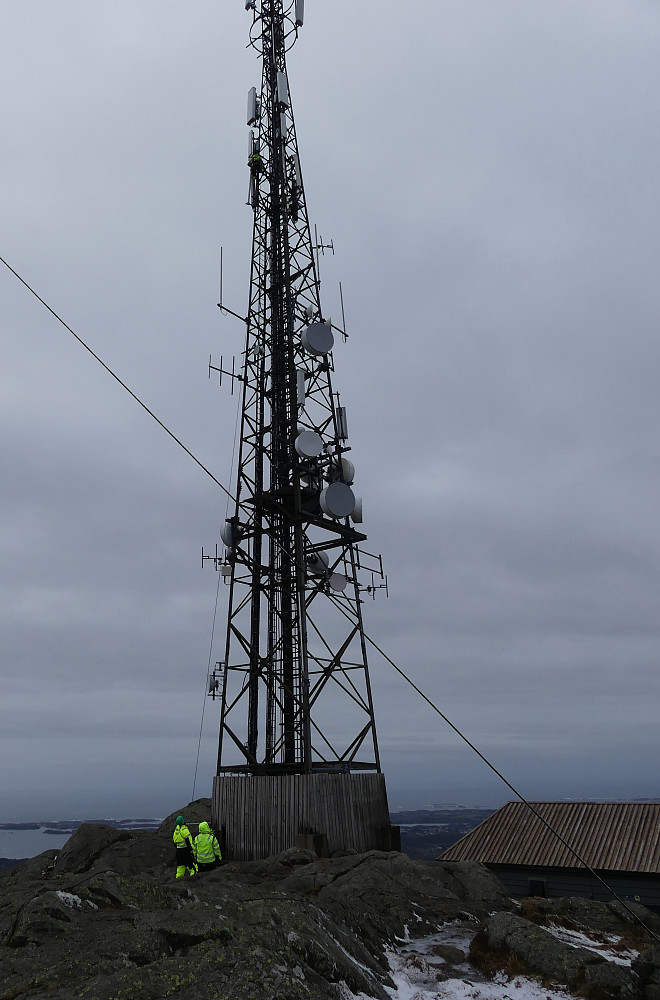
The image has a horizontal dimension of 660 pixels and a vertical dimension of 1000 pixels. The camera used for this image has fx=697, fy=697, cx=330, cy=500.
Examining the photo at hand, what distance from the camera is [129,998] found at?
750 cm

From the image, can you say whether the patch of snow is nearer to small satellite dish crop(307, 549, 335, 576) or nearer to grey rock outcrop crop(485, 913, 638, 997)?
grey rock outcrop crop(485, 913, 638, 997)

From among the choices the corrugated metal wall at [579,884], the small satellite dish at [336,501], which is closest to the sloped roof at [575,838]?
the corrugated metal wall at [579,884]

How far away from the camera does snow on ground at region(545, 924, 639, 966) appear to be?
12.6 meters

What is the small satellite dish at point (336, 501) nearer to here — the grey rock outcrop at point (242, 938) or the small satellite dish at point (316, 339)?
the small satellite dish at point (316, 339)

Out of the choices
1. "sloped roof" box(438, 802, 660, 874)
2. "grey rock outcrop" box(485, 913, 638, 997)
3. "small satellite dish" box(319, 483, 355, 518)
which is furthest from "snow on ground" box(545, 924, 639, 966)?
"small satellite dish" box(319, 483, 355, 518)

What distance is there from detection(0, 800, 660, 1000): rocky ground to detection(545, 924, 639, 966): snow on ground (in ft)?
0.18

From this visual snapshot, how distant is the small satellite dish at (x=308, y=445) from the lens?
2658cm

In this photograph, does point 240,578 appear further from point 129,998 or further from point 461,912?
point 129,998

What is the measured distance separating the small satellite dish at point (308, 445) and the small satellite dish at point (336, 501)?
1426 millimetres

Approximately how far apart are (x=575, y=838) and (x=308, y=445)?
2034 centimetres

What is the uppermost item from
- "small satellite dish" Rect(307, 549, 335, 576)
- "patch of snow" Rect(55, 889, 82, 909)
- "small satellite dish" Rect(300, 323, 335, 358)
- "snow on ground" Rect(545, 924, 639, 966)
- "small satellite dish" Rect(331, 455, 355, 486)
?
"small satellite dish" Rect(300, 323, 335, 358)

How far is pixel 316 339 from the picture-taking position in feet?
93.2

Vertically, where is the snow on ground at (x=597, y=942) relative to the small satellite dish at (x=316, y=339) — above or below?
below

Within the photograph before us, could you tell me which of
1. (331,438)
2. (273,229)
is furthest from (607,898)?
(273,229)
